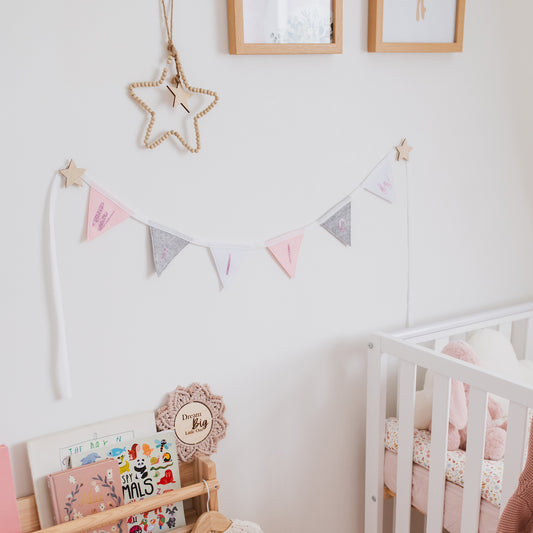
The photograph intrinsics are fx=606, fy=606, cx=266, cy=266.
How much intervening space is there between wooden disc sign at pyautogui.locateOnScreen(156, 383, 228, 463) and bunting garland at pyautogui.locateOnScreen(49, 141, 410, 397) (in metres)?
0.25

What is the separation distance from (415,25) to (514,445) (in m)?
1.07

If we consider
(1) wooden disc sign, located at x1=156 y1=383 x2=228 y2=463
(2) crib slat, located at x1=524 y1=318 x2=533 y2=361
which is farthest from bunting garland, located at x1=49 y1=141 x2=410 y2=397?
(2) crib slat, located at x1=524 y1=318 x2=533 y2=361

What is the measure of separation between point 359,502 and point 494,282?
813mm

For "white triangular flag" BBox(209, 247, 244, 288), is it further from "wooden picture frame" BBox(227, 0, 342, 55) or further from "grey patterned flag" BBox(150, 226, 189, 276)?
"wooden picture frame" BBox(227, 0, 342, 55)

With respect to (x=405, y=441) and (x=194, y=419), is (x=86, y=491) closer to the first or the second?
(x=194, y=419)

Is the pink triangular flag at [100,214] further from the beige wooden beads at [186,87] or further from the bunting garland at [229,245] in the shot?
the beige wooden beads at [186,87]

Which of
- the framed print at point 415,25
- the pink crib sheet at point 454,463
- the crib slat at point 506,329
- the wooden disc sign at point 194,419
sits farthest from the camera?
the crib slat at point 506,329

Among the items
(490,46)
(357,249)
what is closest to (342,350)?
(357,249)

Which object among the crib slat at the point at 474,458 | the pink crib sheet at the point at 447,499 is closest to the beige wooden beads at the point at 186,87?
the crib slat at the point at 474,458

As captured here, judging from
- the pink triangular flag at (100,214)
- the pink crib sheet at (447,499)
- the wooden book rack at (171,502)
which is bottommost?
the pink crib sheet at (447,499)

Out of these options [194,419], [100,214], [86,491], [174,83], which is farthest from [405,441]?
[174,83]

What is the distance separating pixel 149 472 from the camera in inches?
55.2

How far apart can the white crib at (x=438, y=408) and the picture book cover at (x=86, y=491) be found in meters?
0.69

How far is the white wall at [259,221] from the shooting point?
1243 millimetres
